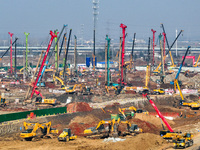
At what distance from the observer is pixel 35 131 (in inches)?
1303

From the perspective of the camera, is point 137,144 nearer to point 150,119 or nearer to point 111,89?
point 150,119

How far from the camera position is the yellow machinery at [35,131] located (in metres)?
32.5

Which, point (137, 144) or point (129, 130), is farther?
point (129, 130)

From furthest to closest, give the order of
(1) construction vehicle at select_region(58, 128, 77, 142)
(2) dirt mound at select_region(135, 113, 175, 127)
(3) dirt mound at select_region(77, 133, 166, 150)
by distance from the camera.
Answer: (2) dirt mound at select_region(135, 113, 175, 127) < (1) construction vehicle at select_region(58, 128, 77, 142) < (3) dirt mound at select_region(77, 133, 166, 150)

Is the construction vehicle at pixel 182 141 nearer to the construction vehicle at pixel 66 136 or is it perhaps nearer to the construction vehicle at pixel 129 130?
the construction vehicle at pixel 129 130

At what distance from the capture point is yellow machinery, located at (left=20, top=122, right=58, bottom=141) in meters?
32.5

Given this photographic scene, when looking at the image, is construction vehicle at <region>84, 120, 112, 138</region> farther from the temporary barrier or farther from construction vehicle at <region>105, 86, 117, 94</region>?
construction vehicle at <region>105, 86, 117, 94</region>

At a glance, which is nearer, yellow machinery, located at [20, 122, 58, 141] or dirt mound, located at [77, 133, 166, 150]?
dirt mound, located at [77, 133, 166, 150]

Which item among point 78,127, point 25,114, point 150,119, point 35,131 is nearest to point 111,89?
point 150,119

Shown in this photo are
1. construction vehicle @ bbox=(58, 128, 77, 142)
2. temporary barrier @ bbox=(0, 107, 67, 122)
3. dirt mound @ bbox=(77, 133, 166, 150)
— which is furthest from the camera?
temporary barrier @ bbox=(0, 107, 67, 122)

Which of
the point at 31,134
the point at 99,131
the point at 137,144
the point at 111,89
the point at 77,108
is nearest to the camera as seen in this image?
the point at 137,144

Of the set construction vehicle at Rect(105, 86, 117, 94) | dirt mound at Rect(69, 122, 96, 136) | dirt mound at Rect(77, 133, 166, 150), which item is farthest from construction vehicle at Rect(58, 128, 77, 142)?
construction vehicle at Rect(105, 86, 117, 94)

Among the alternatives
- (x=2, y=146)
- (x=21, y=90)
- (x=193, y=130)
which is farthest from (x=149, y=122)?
(x=21, y=90)

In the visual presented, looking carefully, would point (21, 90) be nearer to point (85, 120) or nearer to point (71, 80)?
point (71, 80)
